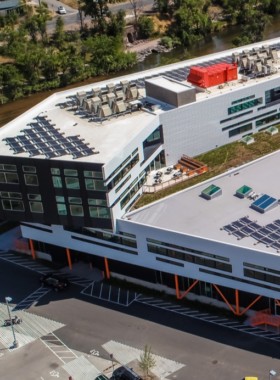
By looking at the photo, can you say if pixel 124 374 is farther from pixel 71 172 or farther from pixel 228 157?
pixel 228 157

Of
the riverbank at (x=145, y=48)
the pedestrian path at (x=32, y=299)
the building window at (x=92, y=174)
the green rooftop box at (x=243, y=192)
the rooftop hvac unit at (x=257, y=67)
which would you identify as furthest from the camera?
the riverbank at (x=145, y=48)

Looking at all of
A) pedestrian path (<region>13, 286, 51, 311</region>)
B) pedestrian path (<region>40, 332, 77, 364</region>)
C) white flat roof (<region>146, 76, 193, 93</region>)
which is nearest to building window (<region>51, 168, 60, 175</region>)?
pedestrian path (<region>13, 286, 51, 311</region>)

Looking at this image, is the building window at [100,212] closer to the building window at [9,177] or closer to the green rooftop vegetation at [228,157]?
the green rooftop vegetation at [228,157]

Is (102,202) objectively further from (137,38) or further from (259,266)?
(137,38)

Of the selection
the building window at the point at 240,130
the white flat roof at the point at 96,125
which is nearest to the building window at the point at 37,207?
the white flat roof at the point at 96,125

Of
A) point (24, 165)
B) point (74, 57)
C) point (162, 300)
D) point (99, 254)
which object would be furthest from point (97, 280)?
point (74, 57)
